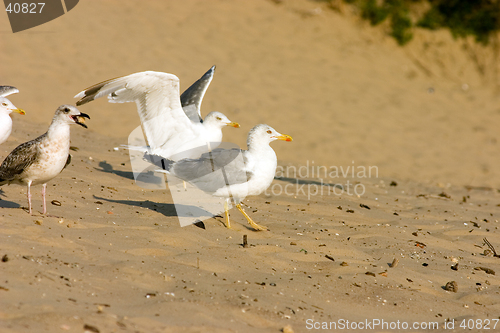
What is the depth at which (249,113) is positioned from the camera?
1299 cm

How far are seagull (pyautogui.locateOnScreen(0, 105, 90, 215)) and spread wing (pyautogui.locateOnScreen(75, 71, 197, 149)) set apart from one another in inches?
48.9

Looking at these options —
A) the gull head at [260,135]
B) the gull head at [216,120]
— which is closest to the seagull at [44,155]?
the gull head at [260,135]

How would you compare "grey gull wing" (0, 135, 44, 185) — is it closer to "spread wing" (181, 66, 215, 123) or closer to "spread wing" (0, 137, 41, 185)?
"spread wing" (0, 137, 41, 185)

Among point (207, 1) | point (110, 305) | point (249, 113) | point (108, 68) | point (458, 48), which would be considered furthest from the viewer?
point (207, 1)

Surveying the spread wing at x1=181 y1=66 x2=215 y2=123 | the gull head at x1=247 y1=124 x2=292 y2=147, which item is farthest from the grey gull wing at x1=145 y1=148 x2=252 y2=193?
the spread wing at x1=181 y1=66 x2=215 y2=123

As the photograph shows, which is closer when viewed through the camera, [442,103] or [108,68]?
[108,68]

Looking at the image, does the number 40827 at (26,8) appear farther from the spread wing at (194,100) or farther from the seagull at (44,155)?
the seagull at (44,155)

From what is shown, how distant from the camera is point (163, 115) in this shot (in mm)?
6125

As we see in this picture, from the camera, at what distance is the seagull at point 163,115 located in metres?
5.64

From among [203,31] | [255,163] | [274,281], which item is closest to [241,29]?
[203,31]

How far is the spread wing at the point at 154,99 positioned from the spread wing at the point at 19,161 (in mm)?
1304

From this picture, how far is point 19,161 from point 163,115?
230cm

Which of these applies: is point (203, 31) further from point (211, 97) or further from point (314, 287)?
point (314, 287)

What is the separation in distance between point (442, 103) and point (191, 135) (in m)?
11.6
